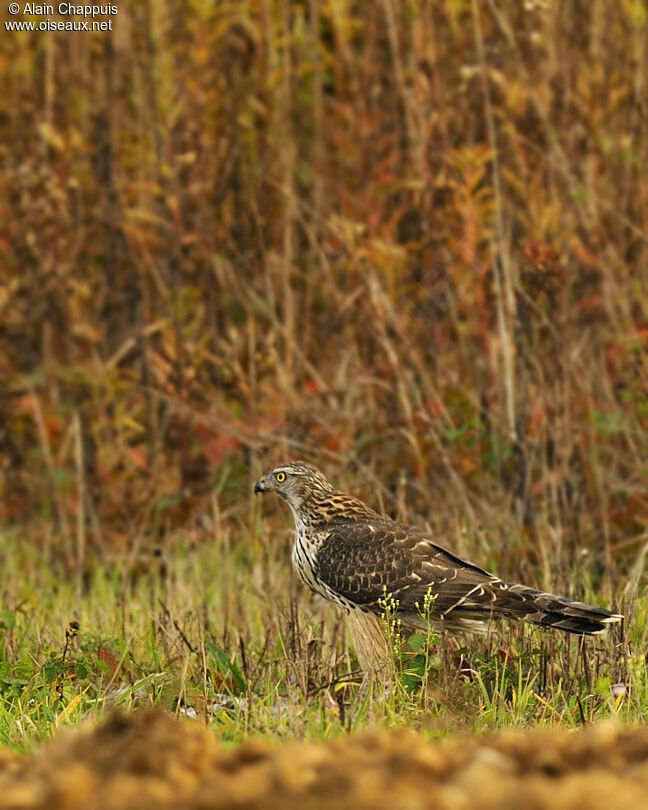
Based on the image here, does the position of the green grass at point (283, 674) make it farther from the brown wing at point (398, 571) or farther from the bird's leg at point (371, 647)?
the brown wing at point (398, 571)

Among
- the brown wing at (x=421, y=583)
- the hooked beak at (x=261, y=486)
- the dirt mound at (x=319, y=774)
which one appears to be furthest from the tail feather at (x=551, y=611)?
the dirt mound at (x=319, y=774)

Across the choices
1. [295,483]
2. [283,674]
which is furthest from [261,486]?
[283,674]

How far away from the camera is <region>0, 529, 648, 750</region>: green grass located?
4.44m

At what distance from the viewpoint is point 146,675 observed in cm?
513

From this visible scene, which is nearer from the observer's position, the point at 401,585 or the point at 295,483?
the point at 401,585

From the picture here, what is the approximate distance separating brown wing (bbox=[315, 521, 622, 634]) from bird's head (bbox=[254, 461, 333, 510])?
1.21ft

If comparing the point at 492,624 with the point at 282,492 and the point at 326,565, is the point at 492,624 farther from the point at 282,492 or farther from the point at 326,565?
the point at 282,492

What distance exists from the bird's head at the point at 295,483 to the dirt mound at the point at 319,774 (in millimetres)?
2897

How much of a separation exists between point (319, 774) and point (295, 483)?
356 centimetres

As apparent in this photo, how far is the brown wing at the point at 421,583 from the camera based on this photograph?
16.8 feet

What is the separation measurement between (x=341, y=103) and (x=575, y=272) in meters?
2.10

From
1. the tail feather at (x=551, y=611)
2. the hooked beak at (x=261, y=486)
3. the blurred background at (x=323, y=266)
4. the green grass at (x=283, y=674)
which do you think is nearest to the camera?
the green grass at (x=283, y=674)

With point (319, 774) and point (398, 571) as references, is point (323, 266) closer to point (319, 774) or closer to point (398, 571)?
point (398, 571)

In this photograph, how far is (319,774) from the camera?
2.68 m
